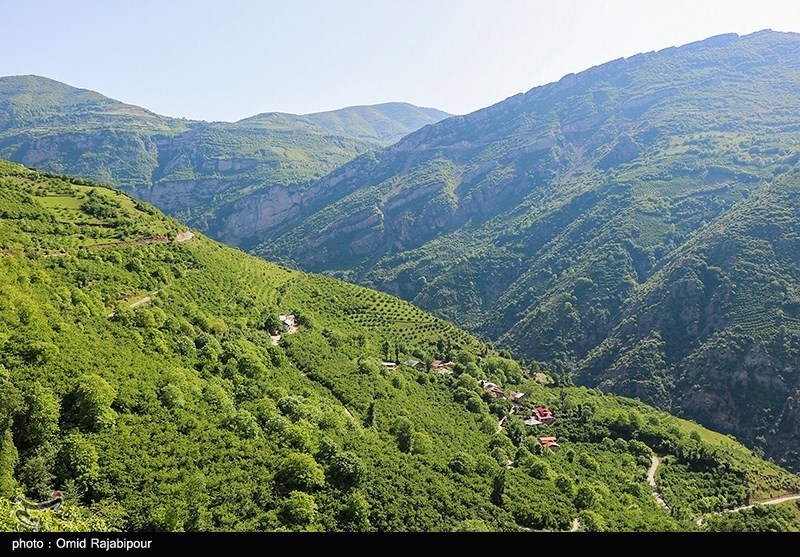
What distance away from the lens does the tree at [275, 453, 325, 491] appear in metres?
31.5

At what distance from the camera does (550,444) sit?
67625 mm

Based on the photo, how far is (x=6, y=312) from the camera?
34344mm

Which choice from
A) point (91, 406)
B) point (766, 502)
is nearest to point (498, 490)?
point (91, 406)

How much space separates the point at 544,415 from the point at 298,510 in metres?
58.4

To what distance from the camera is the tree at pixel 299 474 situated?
31.5 metres

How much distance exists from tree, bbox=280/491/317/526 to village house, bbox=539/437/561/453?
45.3 meters

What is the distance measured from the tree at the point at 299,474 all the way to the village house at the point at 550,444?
43042mm

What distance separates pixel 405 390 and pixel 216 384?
29.3 m

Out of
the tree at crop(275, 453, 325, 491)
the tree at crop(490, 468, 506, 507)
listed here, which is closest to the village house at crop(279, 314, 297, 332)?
the tree at crop(275, 453, 325, 491)

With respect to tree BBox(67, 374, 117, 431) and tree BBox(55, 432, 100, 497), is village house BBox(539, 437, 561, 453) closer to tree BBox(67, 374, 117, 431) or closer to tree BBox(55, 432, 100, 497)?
tree BBox(67, 374, 117, 431)

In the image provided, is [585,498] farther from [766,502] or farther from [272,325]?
[272,325]

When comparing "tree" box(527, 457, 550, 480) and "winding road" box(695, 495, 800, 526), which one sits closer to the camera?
"tree" box(527, 457, 550, 480)

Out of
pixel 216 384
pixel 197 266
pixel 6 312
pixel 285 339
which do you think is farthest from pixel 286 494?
pixel 197 266

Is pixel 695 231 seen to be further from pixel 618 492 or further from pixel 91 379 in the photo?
pixel 91 379
